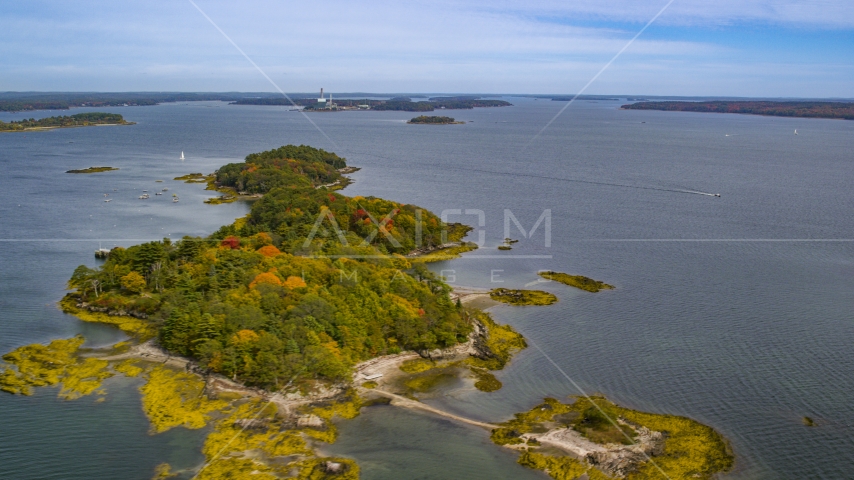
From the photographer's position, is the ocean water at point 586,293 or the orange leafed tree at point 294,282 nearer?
the ocean water at point 586,293

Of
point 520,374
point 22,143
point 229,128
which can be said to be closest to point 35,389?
point 520,374

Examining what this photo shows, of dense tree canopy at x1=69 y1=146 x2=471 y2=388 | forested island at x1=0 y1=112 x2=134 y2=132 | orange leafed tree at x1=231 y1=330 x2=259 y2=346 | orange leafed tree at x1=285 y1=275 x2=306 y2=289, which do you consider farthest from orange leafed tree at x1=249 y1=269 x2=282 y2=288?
forested island at x1=0 y1=112 x2=134 y2=132

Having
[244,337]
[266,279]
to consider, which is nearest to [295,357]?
[244,337]

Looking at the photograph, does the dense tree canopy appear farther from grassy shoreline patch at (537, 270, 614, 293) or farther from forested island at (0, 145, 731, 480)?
grassy shoreline patch at (537, 270, 614, 293)

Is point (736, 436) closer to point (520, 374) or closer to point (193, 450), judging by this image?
point (520, 374)

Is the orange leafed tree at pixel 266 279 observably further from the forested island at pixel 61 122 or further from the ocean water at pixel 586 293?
the forested island at pixel 61 122

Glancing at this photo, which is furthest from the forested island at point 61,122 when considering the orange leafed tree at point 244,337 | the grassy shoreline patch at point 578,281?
the grassy shoreline patch at point 578,281
